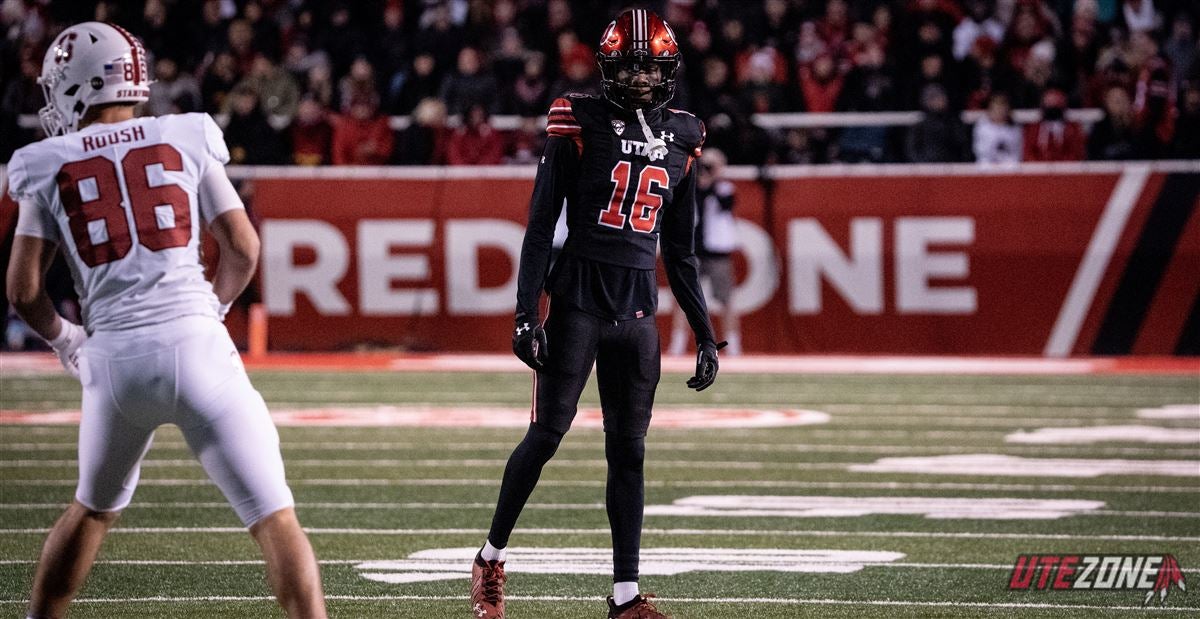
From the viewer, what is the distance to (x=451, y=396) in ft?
41.3

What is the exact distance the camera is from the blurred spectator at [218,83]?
17453 mm

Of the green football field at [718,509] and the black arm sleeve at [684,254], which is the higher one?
the black arm sleeve at [684,254]

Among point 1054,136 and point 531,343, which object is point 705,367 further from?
point 1054,136

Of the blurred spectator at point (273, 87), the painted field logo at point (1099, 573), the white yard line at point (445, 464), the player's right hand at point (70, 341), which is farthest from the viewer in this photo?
Result: the blurred spectator at point (273, 87)

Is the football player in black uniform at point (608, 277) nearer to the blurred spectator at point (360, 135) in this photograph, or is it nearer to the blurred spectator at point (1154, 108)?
the blurred spectator at point (1154, 108)

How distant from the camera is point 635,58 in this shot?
541cm

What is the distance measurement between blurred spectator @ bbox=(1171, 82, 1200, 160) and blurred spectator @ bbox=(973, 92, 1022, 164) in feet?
4.27

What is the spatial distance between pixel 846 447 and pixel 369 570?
13.9ft

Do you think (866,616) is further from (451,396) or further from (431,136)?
(431,136)

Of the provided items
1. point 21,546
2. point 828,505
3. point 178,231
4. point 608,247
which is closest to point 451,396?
point 828,505

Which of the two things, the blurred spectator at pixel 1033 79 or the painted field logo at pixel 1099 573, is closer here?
the painted field logo at pixel 1099 573

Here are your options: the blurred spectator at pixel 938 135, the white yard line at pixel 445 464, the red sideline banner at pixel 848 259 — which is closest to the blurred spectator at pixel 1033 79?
the blurred spectator at pixel 938 135

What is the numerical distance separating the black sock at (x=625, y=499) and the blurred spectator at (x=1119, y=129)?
11103 millimetres

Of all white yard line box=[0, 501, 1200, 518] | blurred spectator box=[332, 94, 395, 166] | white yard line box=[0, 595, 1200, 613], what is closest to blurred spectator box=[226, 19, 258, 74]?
blurred spectator box=[332, 94, 395, 166]
